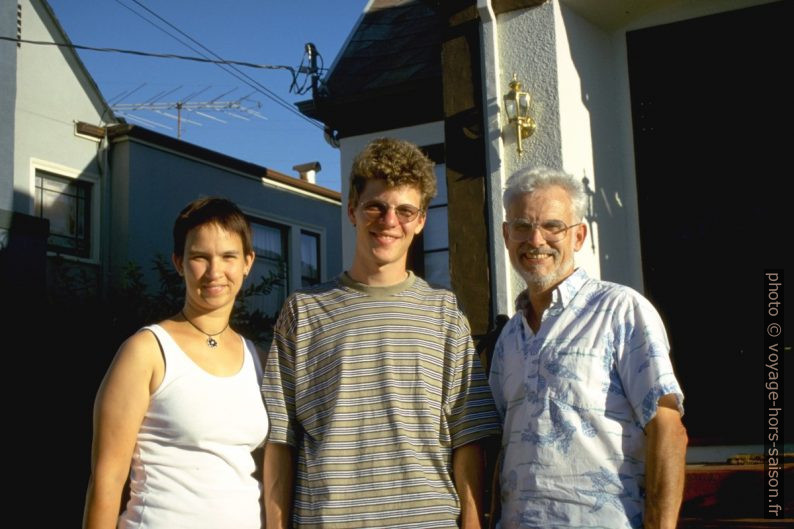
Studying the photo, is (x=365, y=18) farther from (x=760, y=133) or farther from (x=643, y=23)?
(x=760, y=133)

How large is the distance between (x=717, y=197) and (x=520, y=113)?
1315 millimetres

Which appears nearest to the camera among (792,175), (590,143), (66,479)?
(792,175)

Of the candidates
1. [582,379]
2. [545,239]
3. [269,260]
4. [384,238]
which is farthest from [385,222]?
[269,260]

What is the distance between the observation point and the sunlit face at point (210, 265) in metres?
2.49

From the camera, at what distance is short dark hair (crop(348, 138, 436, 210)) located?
2.44 m

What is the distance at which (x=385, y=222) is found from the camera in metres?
2.42

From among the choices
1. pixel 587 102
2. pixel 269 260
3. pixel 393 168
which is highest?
pixel 269 260

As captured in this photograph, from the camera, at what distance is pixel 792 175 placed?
4668 millimetres

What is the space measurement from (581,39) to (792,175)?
1.53 m

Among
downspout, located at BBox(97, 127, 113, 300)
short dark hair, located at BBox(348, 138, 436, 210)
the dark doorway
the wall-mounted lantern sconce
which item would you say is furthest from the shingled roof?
short dark hair, located at BBox(348, 138, 436, 210)

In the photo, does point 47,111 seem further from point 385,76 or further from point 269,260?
point 385,76

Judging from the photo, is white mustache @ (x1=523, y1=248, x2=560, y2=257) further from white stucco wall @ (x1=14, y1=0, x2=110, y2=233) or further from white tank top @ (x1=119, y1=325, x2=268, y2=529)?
white stucco wall @ (x1=14, y1=0, x2=110, y2=233)

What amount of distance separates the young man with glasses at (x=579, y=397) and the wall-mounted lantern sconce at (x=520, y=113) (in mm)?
2475

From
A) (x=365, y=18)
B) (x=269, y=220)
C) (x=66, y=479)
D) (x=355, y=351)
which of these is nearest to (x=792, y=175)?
→ (x=355, y=351)
